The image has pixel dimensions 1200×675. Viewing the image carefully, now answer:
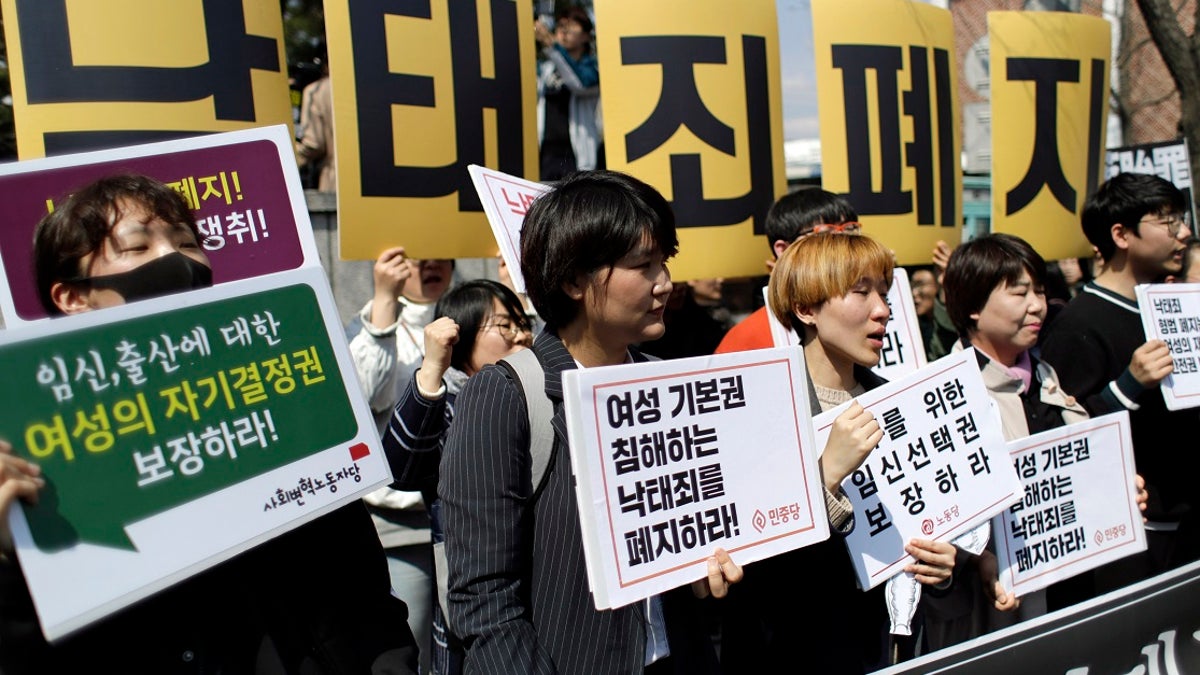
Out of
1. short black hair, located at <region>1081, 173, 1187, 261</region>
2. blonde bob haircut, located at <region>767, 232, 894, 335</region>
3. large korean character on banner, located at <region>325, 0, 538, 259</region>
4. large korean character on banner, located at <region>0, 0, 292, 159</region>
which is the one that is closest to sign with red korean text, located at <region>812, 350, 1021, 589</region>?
blonde bob haircut, located at <region>767, 232, 894, 335</region>

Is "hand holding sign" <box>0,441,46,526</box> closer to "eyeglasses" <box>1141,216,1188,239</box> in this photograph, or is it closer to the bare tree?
"eyeglasses" <box>1141,216,1188,239</box>

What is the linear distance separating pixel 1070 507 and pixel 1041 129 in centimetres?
254

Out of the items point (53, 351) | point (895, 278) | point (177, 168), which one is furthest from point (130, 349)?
point (895, 278)

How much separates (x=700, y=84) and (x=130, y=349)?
9.79 feet

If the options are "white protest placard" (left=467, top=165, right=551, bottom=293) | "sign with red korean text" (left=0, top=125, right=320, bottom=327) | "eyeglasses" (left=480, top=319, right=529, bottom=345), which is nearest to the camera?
"sign with red korean text" (left=0, top=125, right=320, bottom=327)

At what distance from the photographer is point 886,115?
14.7ft

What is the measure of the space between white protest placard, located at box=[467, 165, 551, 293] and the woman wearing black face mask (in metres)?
1.01

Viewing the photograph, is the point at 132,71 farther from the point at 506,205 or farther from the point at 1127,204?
the point at 1127,204

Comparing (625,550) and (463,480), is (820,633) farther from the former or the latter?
(463,480)

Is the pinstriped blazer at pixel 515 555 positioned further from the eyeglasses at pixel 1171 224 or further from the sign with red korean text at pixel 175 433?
the eyeglasses at pixel 1171 224

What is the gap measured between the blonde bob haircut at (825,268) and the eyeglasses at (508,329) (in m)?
0.90

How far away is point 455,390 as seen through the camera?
3131 mm

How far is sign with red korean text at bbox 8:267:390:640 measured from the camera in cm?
131

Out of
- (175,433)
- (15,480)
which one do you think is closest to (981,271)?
(175,433)
